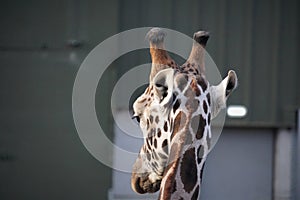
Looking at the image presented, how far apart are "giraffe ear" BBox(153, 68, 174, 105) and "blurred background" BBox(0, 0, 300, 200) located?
275 centimetres

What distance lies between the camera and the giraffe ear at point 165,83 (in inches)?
69.3

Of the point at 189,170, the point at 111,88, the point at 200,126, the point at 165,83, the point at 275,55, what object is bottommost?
the point at 189,170

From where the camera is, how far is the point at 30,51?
14.7 ft

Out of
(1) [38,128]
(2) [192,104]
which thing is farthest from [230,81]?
(1) [38,128]

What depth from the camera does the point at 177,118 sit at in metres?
1.80

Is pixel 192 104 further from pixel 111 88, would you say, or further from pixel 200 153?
pixel 111 88

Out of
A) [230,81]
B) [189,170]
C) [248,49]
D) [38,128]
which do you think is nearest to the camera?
[189,170]

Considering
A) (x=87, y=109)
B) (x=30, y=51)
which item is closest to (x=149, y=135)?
(x=87, y=109)

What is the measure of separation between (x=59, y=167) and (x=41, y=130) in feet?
0.97

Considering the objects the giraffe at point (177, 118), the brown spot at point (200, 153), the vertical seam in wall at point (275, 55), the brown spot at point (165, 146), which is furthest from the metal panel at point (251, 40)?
the brown spot at point (200, 153)

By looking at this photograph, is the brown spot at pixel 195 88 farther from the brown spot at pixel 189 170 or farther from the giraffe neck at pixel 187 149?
the brown spot at pixel 189 170

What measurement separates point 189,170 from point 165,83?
0.83ft

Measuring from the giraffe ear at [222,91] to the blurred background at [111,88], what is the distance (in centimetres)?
262

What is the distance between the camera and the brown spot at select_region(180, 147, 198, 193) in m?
1.75
